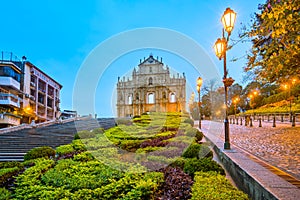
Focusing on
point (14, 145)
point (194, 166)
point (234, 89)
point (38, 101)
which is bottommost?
point (14, 145)

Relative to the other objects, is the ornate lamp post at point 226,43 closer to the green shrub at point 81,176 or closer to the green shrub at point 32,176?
the green shrub at point 81,176

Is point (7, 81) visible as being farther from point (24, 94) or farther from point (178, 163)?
point (178, 163)

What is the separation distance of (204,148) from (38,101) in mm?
42662

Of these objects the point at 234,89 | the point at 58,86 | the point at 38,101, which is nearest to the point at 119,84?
the point at 58,86

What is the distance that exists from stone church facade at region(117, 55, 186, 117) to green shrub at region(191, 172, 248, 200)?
2079 inches

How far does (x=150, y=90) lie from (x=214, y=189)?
57.8 m

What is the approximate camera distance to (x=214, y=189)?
135 inches

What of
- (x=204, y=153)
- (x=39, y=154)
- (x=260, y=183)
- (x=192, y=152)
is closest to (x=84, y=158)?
(x=39, y=154)

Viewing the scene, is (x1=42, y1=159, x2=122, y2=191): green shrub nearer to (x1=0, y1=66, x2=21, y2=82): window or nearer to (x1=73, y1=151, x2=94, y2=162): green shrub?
(x1=73, y1=151, x2=94, y2=162): green shrub

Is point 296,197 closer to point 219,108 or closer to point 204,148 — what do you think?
point 204,148

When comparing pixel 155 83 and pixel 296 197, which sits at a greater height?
pixel 155 83

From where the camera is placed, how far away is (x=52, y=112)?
49812 mm

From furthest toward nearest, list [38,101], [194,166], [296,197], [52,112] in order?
[52,112]
[38,101]
[194,166]
[296,197]

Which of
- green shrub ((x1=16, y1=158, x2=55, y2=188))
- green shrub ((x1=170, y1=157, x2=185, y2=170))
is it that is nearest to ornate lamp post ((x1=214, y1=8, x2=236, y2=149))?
green shrub ((x1=170, y1=157, x2=185, y2=170))
